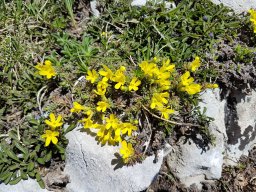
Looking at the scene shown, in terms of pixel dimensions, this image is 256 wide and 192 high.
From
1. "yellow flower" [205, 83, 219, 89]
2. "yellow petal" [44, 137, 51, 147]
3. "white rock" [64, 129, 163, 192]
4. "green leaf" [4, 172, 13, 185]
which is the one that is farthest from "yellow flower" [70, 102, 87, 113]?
"yellow flower" [205, 83, 219, 89]

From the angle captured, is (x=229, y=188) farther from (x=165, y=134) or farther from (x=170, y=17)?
(x=170, y=17)

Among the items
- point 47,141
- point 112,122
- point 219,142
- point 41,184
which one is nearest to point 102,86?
point 112,122

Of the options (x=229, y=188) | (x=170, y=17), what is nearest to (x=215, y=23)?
(x=170, y=17)

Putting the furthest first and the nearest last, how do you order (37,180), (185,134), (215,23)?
(215,23)
(185,134)
(37,180)

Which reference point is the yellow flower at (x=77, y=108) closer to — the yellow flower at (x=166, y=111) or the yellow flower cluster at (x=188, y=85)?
the yellow flower at (x=166, y=111)

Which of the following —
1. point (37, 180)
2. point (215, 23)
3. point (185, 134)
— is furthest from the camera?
point (215, 23)

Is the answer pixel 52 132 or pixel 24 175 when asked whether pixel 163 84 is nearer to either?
pixel 52 132
